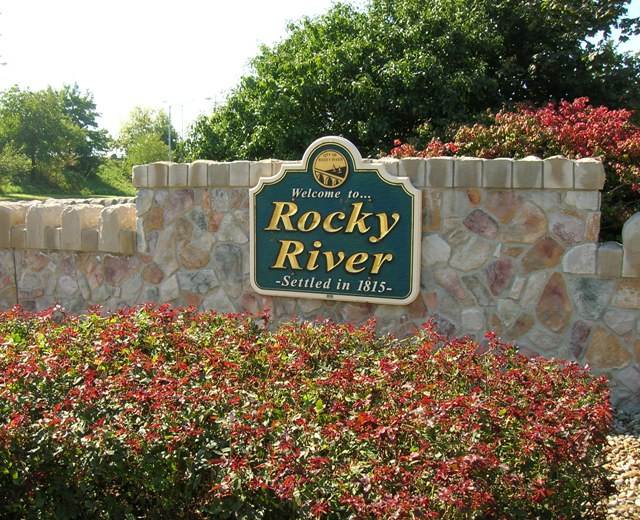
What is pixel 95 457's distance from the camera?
9.47ft

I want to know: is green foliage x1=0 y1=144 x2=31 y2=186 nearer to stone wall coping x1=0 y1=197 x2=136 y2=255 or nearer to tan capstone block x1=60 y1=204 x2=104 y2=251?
stone wall coping x1=0 y1=197 x2=136 y2=255

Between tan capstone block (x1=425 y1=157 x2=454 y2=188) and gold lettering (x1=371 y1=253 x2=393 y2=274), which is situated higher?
tan capstone block (x1=425 y1=157 x2=454 y2=188)

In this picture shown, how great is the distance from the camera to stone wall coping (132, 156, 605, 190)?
539 cm

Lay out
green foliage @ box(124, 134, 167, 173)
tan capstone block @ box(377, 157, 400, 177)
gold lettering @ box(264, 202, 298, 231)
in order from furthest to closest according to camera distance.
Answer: green foliage @ box(124, 134, 167, 173) < gold lettering @ box(264, 202, 298, 231) < tan capstone block @ box(377, 157, 400, 177)

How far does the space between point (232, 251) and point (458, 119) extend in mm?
5043

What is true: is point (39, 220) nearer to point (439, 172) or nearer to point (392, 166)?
point (392, 166)

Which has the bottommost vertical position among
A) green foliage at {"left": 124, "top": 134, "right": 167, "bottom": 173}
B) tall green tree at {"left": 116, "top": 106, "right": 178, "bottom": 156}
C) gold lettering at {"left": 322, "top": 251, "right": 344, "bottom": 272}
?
gold lettering at {"left": 322, "top": 251, "right": 344, "bottom": 272}

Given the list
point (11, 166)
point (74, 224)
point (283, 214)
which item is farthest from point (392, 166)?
point (11, 166)

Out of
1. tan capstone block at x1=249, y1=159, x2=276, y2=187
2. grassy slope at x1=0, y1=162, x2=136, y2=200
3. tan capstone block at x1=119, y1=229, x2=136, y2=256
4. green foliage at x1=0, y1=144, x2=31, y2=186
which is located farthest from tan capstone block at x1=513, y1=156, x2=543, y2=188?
green foliage at x1=0, y1=144, x2=31, y2=186

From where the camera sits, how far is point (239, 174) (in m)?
6.43

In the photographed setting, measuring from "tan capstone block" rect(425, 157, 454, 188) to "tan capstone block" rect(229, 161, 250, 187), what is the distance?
1.58 meters

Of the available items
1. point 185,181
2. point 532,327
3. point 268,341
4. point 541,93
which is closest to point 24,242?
point 185,181

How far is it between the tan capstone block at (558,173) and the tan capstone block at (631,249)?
50cm

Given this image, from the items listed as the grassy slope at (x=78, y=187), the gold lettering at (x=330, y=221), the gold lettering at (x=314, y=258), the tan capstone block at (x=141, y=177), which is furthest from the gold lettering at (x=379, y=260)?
the grassy slope at (x=78, y=187)
